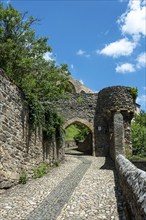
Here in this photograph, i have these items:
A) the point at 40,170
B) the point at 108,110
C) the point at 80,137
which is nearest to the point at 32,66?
the point at 40,170

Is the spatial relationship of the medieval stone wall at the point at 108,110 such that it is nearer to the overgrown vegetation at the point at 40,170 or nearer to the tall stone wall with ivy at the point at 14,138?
the overgrown vegetation at the point at 40,170

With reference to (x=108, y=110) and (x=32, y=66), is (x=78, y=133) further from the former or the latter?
(x=32, y=66)

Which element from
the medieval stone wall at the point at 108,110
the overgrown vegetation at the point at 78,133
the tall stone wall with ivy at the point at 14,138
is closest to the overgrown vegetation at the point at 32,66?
the tall stone wall with ivy at the point at 14,138

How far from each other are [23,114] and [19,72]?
316 centimetres

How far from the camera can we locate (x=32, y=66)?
493 inches

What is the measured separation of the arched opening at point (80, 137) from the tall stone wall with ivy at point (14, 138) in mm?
9772

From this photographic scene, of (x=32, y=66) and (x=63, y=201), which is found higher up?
(x=32, y=66)

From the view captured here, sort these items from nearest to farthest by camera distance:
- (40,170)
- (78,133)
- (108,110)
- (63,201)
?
(63,201) < (40,170) < (108,110) < (78,133)

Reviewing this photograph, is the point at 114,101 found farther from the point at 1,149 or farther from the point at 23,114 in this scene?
the point at 1,149

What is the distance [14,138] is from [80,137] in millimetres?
19615

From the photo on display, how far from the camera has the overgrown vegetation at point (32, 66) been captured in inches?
433

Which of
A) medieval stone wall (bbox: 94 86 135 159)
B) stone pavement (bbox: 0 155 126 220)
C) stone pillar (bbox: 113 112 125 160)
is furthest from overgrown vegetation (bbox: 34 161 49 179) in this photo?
medieval stone wall (bbox: 94 86 135 159)

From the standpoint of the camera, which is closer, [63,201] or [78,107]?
[63,201]

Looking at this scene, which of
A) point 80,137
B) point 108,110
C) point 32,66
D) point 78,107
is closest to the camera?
point 32,66
